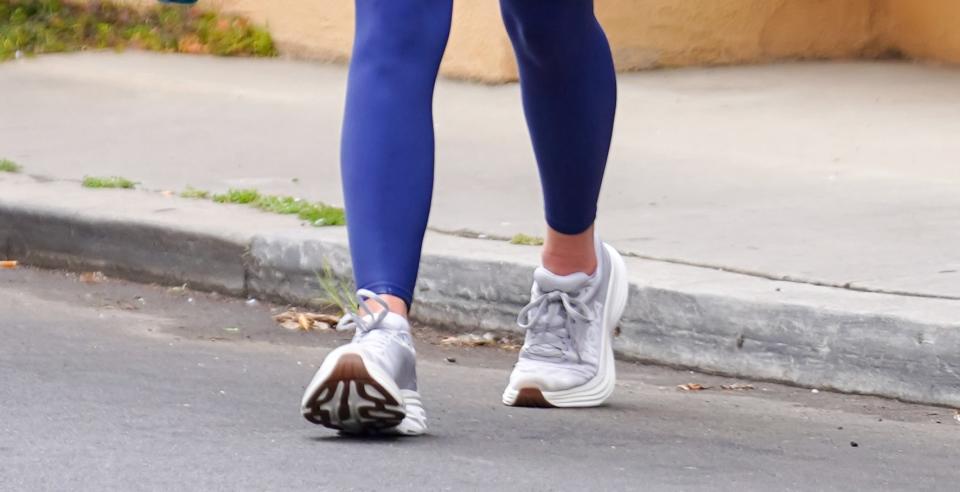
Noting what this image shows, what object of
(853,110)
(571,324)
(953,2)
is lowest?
(571,324)

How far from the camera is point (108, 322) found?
440cm

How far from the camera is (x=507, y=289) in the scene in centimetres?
422

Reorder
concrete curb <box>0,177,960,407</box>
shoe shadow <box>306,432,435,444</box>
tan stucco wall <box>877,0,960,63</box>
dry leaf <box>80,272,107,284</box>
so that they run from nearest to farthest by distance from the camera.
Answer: shoe shadow <box>306,432,435,444</box> → concrete curb <box>0,177,960,407</box> → dry leaf <box>80,272,107,284</box> → tan stucco wall <box>877,0,960,63</box>

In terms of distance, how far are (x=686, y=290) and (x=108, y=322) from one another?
1.46m

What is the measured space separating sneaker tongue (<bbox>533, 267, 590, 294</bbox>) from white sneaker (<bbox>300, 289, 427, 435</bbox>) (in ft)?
1.78

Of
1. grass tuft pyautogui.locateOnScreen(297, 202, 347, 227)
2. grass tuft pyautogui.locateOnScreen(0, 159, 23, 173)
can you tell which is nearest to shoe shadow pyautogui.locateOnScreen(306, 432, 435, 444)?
grass tuft pyautogui.locateOnScreen(297, 202, 347, 227)

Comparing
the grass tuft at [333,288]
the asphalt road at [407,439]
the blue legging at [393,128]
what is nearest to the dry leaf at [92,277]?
the asphalt road at [407,439]

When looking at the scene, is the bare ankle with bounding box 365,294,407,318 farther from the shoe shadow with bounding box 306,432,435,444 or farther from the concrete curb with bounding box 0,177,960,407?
the concrete curb with bounding box 0,177,960,407

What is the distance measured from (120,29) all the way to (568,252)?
5.68 metres

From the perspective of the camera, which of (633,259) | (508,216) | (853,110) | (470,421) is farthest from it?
(853,110)

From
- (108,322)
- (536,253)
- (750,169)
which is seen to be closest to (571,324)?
(536,253)

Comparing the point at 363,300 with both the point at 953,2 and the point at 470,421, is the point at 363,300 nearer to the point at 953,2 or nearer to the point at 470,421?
the point at 470,421

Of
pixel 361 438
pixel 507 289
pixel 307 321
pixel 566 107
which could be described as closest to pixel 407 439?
pixel 361 438

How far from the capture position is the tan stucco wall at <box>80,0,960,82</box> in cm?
750
